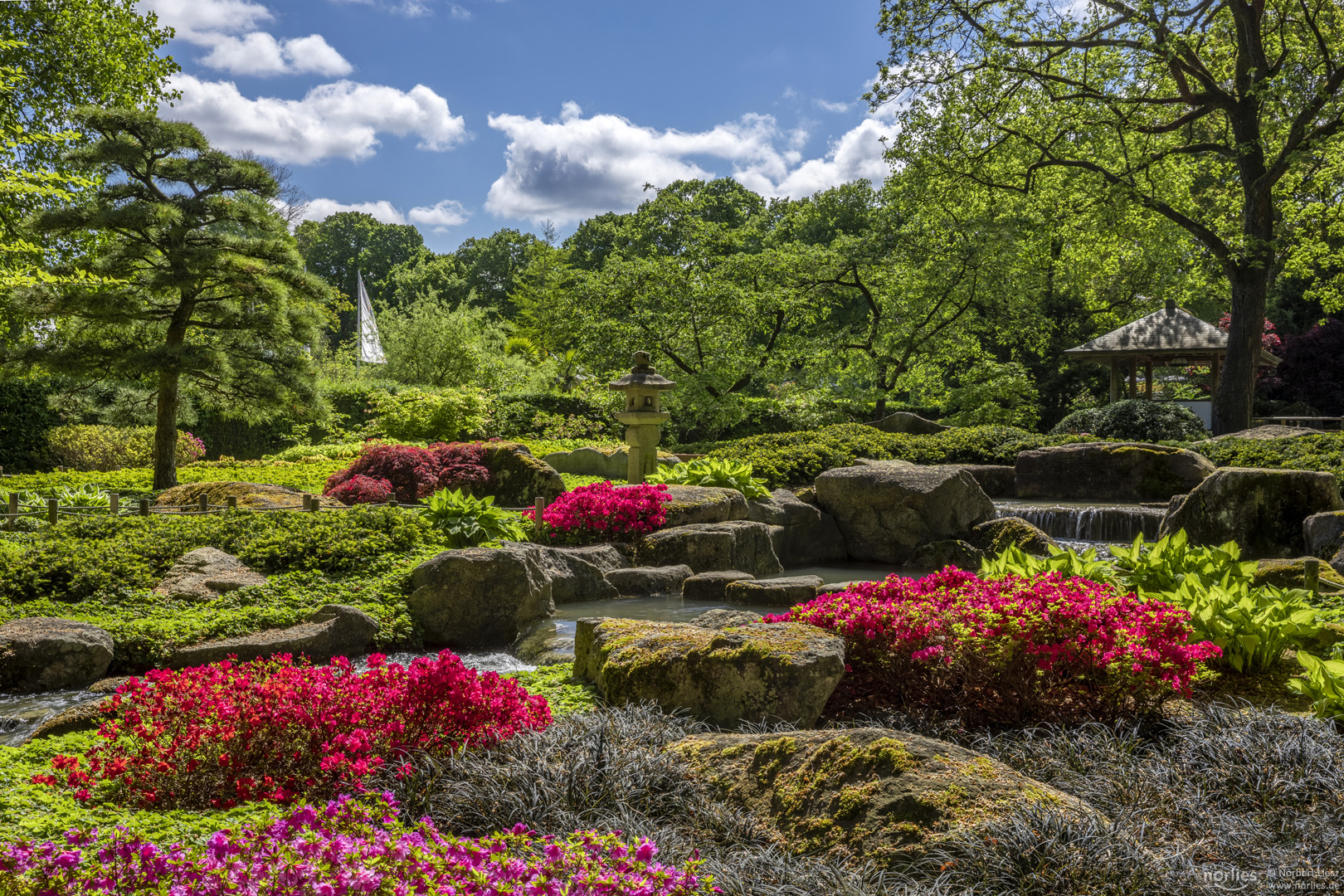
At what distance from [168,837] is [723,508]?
8.58 metres

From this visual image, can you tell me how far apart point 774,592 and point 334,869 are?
620 centimetres

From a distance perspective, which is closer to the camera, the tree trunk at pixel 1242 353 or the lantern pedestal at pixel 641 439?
the lantern pedestal at pixel 641 439

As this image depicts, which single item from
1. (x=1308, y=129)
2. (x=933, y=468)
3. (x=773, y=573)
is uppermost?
(x=1308, y=129)

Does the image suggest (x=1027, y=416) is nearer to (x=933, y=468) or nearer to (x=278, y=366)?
(x=933, y=468)

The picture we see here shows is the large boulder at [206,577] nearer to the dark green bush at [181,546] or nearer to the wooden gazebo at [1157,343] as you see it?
the dark green bush at [181,546]

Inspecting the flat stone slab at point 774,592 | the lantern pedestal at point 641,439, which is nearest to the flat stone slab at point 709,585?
the flat stone slab at point 774,592

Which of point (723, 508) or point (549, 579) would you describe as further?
point (723, 508)

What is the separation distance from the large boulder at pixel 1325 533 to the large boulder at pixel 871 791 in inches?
291

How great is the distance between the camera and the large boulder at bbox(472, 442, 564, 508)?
13.1 m

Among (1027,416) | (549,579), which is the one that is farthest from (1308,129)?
(549,579)

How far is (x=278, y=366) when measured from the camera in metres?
14.0

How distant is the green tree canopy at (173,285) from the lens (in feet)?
41.0

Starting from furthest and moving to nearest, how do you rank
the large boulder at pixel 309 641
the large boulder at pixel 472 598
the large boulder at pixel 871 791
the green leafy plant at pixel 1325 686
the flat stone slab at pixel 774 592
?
the flat stone slab at pixel 774 592 < the large boulder at pixel 472 598 < the large boulder at pixel 309 641 < the green leafy plant at pixel 1325 686 < the large boulder at pixel 871 791

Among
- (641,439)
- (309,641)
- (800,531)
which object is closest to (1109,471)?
(800,531)
